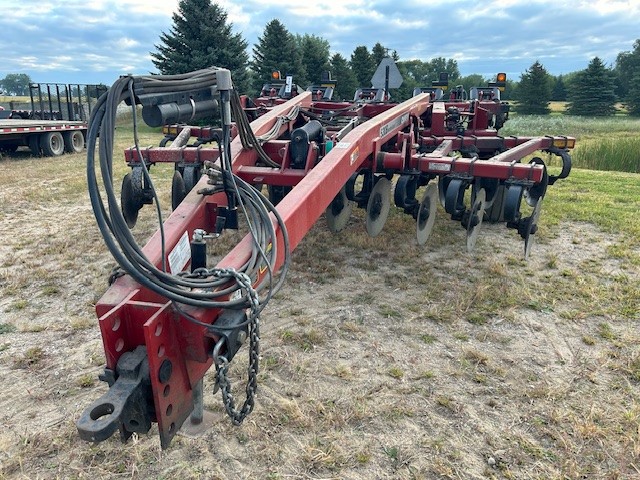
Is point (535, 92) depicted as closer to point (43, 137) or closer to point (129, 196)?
point (43, 137)

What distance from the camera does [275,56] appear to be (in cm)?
2506

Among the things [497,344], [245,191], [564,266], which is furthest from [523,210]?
[245,191]

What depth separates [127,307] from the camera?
72.9 inches

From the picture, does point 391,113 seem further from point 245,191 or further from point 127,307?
point 127,307

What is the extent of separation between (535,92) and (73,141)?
111ft

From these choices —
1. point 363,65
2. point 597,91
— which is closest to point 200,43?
point 363,65

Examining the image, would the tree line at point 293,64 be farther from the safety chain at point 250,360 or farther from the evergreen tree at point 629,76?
the safety chain at point 250,360

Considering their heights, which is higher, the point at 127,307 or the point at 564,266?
the point at 127,307

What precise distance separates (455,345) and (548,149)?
2906 mm

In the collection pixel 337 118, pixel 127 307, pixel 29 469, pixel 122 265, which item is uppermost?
pixel 337 118

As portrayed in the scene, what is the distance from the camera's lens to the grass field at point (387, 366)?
237 cm

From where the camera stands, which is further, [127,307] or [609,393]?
[609,393]

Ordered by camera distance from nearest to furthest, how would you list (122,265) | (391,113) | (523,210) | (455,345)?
1. (122,265)
2. (455,345)
3. (391,113)
4. (523,210)

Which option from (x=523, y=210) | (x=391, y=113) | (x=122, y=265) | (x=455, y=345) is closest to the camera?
(x=122, y=265)
